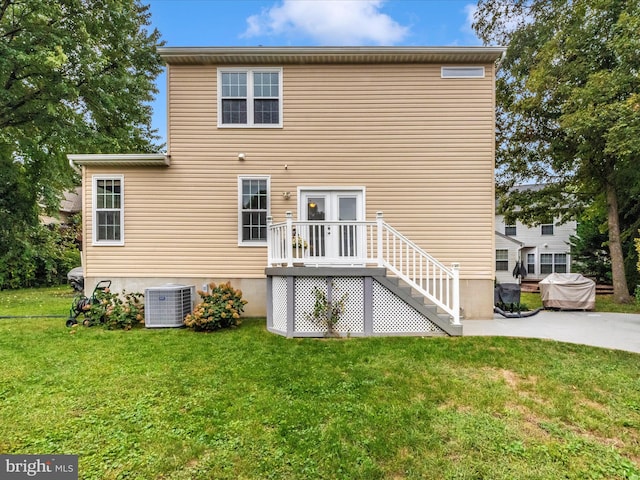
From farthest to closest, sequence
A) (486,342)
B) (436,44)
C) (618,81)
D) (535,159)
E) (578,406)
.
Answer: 1. (535,159)
2. (618,81)
3. (436,44)
4. (486,342)
5. (578,406)

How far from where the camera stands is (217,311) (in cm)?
A: 653

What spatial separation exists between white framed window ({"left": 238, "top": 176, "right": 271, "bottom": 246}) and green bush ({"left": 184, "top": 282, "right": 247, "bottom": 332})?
140 centimetres

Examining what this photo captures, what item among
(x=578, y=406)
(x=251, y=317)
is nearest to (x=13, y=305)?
(x=251, y=317)

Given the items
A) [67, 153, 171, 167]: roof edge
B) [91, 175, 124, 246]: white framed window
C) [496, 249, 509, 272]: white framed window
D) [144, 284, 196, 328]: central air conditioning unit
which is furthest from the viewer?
[496, 249, 509, 272]: white framed window

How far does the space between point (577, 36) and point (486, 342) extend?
10.3m

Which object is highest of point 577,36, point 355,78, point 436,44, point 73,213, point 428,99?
point 577,36

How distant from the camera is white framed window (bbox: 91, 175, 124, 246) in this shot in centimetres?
769

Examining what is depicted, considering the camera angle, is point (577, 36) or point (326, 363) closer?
point (326, 363)

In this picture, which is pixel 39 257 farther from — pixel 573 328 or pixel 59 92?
pixel 573 328

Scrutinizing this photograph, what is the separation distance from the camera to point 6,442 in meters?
2.74

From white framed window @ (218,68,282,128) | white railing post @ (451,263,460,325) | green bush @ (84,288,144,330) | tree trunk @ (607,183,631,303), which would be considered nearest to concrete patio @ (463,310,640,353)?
white railing post @ (451,263,460,325)

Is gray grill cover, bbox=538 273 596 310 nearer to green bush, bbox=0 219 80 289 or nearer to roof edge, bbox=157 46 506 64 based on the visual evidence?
roof edge, bbox=157 46 506 64

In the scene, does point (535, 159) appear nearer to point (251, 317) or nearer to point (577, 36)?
Result: point (577, 36)

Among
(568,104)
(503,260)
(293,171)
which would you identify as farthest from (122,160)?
(503,260)
